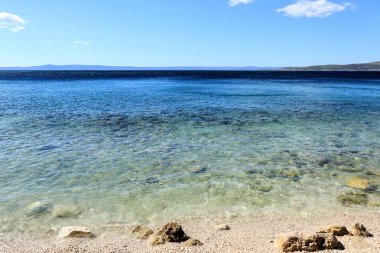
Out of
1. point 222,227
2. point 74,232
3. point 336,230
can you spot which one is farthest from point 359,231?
point 74,232

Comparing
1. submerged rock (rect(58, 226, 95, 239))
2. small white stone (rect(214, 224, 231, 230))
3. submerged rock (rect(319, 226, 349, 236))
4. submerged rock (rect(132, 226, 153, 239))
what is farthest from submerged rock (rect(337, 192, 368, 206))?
submerged rock (rect(58, 226, 95, 239))

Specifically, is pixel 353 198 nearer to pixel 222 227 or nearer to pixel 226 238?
pixel 222 227

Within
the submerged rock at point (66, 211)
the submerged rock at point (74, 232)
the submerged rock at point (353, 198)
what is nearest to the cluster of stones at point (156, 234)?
the submerged rock at point (74, 232)

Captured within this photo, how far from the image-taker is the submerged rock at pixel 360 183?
41.3 ft

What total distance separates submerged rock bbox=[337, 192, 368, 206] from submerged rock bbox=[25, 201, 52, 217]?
29.1ft

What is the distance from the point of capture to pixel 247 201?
448 inches

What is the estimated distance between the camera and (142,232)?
8.98 meters

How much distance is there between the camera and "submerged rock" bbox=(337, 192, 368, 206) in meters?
11.3

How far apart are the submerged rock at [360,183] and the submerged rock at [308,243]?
17.6 ft

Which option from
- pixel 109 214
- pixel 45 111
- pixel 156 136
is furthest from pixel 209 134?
pixel 45 111

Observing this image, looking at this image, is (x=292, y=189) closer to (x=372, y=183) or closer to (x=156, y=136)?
(x=372, y=183)

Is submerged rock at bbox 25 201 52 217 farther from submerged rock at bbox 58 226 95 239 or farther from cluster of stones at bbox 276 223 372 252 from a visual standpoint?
cluster of stones at bbox 276 223 372 252

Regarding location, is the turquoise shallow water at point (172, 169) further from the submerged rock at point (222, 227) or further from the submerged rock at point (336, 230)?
the submerged rock at point (336, 230)

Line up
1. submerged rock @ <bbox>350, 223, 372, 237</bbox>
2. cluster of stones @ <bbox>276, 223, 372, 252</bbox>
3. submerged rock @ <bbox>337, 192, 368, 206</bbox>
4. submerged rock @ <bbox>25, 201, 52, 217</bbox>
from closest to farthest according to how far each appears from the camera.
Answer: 1. cluster of stones @ <bbox>276, 223, 372, 252</bbox>
2. submerged rock @ <bbox>350, 223, 372, 237</bbox>
3. submerged rock @ <bbox>25, 201, 52, 217</bbox>
4. submerged rock @ <bbox>337, 192, 368, 206</bbox>
